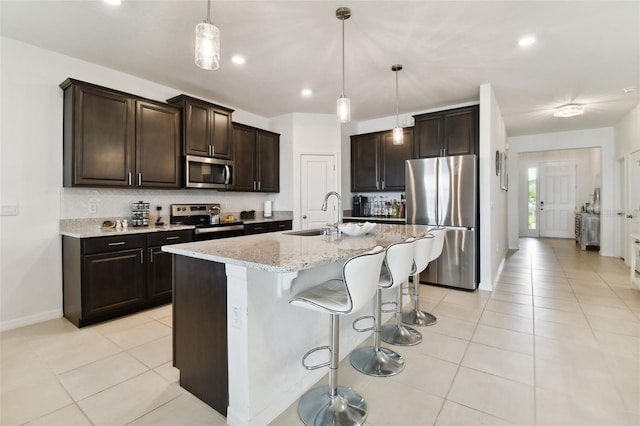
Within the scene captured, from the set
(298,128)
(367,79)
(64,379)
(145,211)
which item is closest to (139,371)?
(64,379)

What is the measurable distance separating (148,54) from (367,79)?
8.11ft

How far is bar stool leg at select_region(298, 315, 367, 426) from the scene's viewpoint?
1628 millimetres

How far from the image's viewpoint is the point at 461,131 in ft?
14.4

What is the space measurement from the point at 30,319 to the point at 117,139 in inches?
78.1

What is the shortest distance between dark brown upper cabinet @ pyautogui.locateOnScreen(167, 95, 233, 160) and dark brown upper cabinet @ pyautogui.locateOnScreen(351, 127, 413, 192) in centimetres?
238

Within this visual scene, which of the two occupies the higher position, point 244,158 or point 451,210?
point 244,158

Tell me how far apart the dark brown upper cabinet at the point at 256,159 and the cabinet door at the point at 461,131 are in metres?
2.80

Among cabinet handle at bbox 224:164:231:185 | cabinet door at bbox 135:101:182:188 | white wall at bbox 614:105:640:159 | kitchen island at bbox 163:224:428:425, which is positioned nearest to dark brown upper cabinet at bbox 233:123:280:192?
cabinet handle at bbox 224:164:231:185

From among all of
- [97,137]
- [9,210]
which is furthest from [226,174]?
[9,210]

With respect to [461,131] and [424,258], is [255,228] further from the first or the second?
[461,131]

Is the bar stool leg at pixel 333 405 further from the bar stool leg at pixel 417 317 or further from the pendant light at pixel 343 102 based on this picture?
the pendant light at pixel 343 102

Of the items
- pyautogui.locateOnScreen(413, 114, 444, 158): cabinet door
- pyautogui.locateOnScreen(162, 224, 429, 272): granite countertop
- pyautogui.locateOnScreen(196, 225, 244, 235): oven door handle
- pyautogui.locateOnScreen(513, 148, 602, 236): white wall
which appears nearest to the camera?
pyautogui.locateOnScreen(162, 224, 429, 272): granite countertop

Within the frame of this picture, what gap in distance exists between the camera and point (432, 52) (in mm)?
3082

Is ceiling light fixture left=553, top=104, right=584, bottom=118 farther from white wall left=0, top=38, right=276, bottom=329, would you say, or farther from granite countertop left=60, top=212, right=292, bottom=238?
white wall left=0, top=38, right=276, bottom=329
